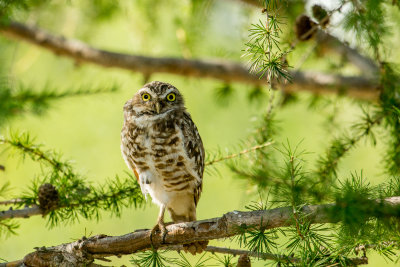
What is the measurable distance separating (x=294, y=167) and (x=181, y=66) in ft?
7.96

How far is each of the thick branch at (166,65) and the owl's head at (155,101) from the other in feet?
3.51

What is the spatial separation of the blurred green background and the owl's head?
451 millimetres

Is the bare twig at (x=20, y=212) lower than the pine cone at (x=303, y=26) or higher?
lower

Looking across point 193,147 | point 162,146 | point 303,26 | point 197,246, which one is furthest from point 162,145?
point 303,26

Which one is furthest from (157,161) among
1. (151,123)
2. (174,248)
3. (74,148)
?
(74,148)

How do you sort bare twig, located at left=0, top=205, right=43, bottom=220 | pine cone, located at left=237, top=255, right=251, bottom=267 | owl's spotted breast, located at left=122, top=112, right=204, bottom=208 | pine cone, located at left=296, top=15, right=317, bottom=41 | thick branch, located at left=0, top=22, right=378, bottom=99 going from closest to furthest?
pine cone, located at left=237, top=255, right=251, bottom=267
bare twig, located at left=0, top=205, right=43, bottom=220
pine cone, located at left=296, top=15, right=317, bottom=41
owl's spotted breast, located at left=122, top=112, right=204, bottom=208
thick branch, located at left=0, top=22, right=378, bottom=99

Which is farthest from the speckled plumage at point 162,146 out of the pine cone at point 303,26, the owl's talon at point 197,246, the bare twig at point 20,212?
the pine cone at point 303,26

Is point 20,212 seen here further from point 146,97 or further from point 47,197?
point 146,97

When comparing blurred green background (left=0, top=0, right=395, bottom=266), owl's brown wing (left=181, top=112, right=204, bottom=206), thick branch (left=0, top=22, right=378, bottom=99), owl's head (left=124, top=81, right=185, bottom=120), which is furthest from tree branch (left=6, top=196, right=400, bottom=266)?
thick branch (left=0, top=22, right=378, bottom=99)

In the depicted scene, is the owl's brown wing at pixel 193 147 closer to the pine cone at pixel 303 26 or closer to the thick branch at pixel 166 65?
the pine cone at pixel 303 26

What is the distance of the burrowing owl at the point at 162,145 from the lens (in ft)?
8.82

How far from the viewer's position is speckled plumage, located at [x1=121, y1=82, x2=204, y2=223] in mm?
2689

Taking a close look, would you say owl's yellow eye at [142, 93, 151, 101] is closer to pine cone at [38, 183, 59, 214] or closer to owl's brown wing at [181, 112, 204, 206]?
owl's brown wing at [181, 112, 204, 206]

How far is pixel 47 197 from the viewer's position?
7.23ft
